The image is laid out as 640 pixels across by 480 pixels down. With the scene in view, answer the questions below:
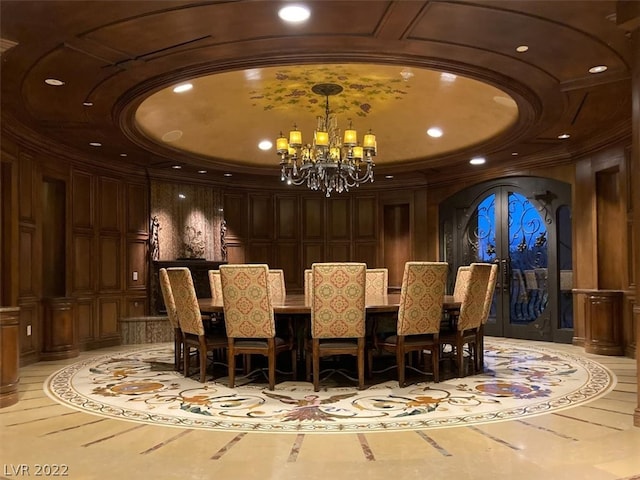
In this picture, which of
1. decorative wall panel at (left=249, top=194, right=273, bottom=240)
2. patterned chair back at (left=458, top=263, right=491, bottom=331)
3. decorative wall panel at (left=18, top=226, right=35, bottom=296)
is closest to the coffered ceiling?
decorative wall panel at (left=18, top=226, right=35, bottom=296)

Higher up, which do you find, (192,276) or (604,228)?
(604,228)

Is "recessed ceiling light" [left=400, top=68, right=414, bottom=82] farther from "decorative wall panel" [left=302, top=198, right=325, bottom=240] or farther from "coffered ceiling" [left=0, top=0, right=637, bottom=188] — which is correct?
"decorative wall panel" [left=302, top=198, right=325, bottom=240]

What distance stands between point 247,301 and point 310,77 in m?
2.45

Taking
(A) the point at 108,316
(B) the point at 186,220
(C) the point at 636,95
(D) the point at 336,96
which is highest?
(D) the point at 336,96

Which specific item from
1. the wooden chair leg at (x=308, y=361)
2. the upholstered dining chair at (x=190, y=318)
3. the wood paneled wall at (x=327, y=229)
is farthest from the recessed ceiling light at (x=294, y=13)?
the wood paneled wall at (x=327, y=229)

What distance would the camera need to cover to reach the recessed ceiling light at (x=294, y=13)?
11.6ft

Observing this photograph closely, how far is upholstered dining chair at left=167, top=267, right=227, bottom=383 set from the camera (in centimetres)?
501

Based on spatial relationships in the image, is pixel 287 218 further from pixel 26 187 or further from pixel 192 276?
pixel 26 187

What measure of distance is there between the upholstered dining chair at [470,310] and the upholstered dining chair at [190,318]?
82.5 inches

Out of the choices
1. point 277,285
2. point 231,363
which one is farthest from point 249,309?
point 277,285

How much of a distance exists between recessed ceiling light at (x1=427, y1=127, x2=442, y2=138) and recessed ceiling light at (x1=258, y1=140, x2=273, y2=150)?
230 cm

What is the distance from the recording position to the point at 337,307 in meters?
4.57

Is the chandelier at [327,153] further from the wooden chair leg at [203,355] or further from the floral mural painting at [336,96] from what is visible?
the wooden chair leg at [203,355]

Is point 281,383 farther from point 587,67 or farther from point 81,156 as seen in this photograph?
point 81,156
